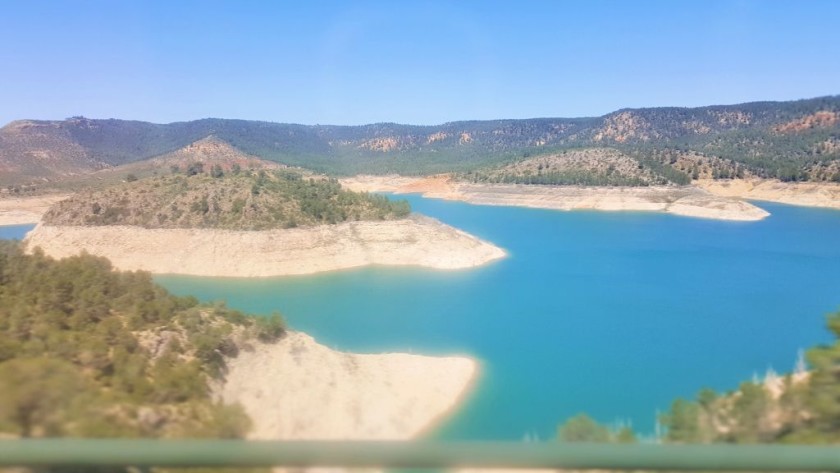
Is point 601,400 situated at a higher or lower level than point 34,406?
lower

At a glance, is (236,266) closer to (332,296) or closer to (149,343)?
(332,296)

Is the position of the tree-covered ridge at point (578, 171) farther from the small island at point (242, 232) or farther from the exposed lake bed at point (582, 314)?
the small island at point (242, 232)

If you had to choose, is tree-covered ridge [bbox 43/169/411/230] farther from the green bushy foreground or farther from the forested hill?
the forested hill

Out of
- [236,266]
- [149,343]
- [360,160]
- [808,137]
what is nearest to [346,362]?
[149,343]

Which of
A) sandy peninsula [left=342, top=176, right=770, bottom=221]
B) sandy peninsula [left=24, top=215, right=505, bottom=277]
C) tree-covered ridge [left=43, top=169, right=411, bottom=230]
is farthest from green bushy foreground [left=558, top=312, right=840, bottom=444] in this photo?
sandy peninsula [left=342, top=176, right=770, bottom=221]

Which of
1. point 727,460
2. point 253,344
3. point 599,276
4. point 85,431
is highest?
point 727,460

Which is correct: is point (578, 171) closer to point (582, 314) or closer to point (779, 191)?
point (779, 191)
